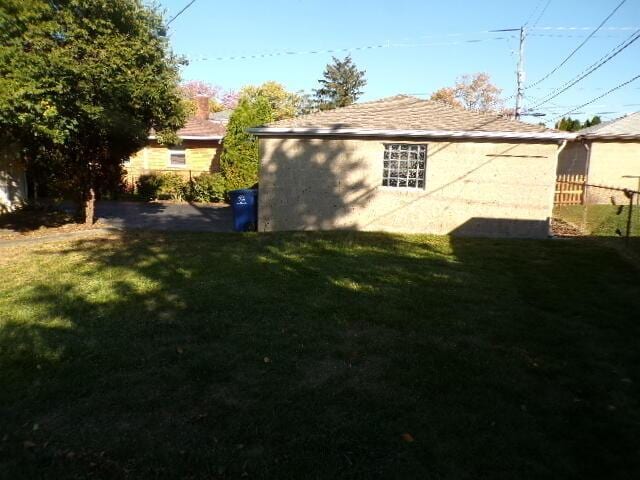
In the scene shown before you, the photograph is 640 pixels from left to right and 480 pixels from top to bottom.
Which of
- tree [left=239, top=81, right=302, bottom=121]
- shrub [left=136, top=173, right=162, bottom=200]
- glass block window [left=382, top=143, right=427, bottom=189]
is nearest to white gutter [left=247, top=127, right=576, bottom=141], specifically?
glass block window [left=382, top=143, right=427, bottom=189]

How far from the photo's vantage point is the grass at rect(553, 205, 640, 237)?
48.7 feet

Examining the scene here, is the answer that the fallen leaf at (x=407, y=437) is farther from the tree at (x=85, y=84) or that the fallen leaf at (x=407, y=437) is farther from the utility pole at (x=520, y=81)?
the utility pole at (x=520, y=81)

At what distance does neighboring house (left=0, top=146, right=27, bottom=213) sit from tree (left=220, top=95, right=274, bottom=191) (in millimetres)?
8035

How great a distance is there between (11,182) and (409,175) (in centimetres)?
1402

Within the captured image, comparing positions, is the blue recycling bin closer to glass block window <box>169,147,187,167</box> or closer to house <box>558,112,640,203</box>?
glass block window <box>169,147,187,167</box>

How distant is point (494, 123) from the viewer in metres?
14.5

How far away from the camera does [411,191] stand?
14328 millimetres

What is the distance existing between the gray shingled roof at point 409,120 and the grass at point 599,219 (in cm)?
380

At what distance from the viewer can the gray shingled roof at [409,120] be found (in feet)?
45.9

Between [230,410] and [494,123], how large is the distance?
12.8m

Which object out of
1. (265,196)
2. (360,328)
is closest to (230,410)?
(360,328)

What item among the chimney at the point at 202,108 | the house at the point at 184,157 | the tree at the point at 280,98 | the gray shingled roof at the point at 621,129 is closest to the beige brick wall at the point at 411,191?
the gray shingled roof at the point at 621,129

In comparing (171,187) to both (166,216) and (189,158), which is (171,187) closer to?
(189,158)

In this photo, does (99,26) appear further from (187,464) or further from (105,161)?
(187,464)
